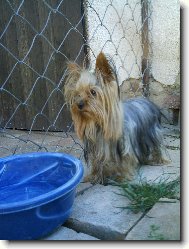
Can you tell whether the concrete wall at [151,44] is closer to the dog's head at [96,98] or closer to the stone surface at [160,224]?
the dog's head at [96,98]

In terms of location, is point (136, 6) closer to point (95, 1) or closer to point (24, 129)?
point (95, 1)

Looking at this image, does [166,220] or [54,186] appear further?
[54,186]

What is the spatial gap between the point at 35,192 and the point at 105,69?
0.82 m

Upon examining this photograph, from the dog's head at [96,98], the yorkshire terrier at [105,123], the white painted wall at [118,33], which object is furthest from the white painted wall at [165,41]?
the dog's head at [96,98]

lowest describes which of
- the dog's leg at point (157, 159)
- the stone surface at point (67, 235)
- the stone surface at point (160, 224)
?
the stone surface at point (67, 235)

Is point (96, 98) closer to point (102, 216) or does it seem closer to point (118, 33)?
point (102, 216)

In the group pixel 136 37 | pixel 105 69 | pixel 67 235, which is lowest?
pixel 67 235

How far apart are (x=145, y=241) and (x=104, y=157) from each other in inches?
37.4

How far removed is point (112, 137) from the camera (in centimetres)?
263

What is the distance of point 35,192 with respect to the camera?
234 cm

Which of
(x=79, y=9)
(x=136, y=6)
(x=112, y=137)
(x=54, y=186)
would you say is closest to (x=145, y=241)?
(x=54, y=186)

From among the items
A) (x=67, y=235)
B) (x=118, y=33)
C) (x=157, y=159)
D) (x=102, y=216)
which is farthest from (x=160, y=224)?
(x=118, y=33)

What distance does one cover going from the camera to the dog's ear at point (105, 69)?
241 cm

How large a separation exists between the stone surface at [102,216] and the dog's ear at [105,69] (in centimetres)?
68
